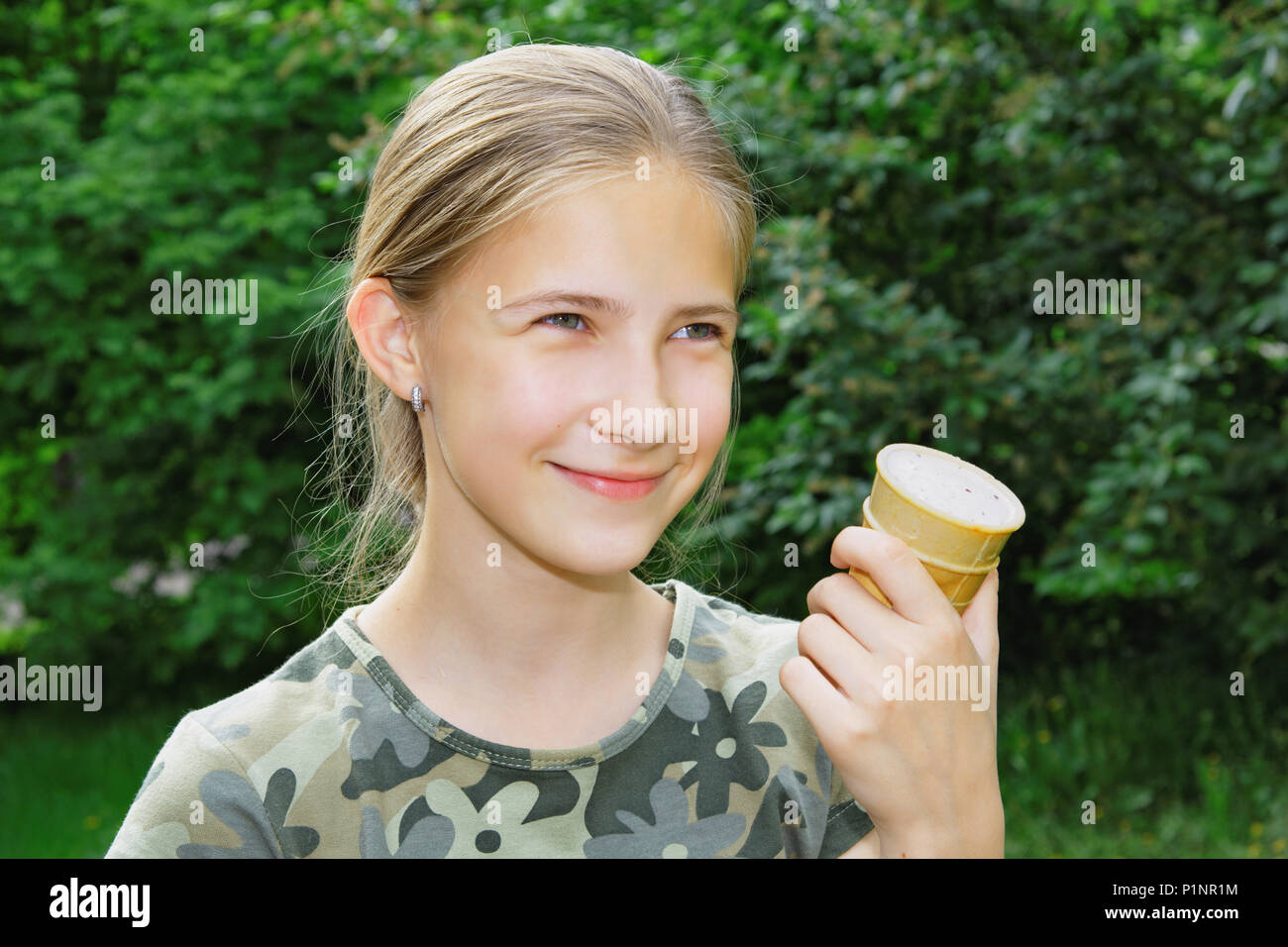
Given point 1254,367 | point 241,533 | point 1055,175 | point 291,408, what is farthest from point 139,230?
point 1254,367

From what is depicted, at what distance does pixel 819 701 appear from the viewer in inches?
67.5

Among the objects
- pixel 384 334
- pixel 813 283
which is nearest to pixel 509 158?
pixel 384 334

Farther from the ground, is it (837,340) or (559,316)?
(837,340)

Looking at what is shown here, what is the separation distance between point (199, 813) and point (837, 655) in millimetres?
896

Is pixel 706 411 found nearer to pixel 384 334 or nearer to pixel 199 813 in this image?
pixel 384 334

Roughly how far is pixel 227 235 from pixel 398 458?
4.45 meters

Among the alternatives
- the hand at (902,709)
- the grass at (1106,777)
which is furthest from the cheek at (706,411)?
the grass at (1106,777)

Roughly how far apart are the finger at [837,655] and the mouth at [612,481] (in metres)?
0.31

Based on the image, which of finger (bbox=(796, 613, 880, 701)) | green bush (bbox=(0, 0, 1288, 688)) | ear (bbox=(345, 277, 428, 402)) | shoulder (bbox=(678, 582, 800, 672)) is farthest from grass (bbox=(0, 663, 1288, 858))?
ear (bbox=(345, 277, 428, 402))

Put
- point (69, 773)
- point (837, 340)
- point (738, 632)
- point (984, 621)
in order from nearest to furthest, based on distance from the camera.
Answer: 1. point (984, 621)
2. point (738, 632)
3. point (837, 340)
4. point (69, 773)

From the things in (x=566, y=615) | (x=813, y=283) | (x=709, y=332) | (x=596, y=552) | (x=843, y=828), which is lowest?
(x=843, y=828)

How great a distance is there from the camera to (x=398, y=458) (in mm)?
2291

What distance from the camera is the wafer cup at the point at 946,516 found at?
180 centimetres

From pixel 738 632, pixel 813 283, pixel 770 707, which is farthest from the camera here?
pixel 813 283
